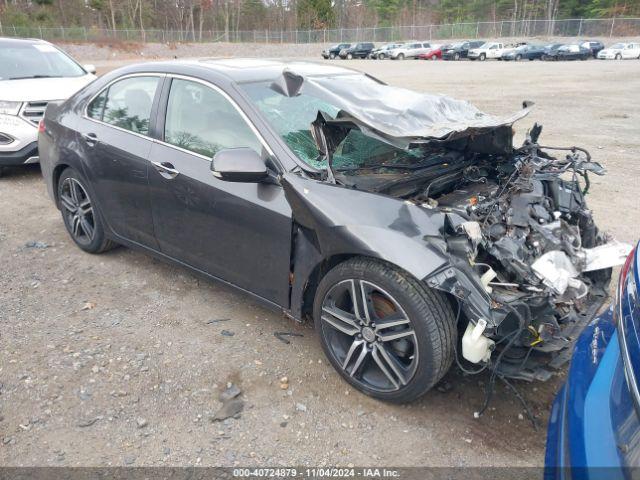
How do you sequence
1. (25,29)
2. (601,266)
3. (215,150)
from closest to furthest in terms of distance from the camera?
(601,266) → (215,150) → (25,29)

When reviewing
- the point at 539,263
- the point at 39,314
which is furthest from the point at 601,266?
the point at 39,314

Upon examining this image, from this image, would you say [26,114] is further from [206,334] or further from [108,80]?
[206,334]

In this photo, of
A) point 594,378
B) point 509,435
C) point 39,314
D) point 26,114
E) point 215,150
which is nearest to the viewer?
point 594,378

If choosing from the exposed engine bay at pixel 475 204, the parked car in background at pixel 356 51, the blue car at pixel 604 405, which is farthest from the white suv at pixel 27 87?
the parked car in background at pixel 356 51

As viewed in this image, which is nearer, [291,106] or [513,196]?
[513,196]

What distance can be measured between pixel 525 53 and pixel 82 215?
4188cm

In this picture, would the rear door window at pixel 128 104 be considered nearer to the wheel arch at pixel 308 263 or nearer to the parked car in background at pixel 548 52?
the wheel arch at pixel 308 263

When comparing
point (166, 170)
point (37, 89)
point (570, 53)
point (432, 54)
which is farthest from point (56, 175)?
point (432, 54)

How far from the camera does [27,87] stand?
22.8 ft

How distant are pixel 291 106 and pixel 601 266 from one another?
2158 mm

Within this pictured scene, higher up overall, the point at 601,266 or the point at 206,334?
the point at 601,266

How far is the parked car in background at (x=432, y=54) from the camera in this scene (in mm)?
44344

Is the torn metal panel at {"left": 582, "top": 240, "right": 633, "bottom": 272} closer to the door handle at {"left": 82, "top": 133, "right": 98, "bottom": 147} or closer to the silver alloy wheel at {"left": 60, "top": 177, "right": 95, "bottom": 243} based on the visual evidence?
the door handle at {"left": 82, "top": 133, "right": 98, "bottom": 147}

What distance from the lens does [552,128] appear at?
409 inches
